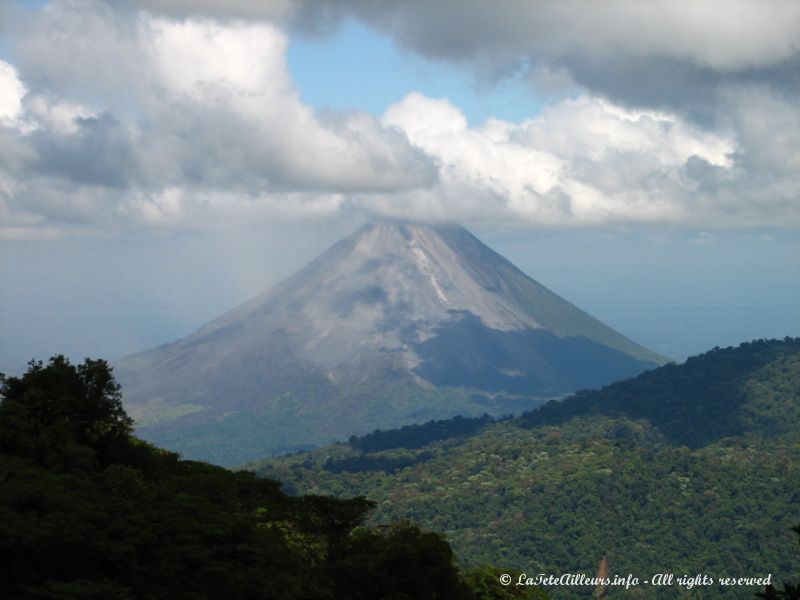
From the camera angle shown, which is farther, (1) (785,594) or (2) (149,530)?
(2) (149,530)

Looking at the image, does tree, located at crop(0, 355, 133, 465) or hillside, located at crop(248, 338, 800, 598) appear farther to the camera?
hillside, located at crop(248, 338, 800, 598)

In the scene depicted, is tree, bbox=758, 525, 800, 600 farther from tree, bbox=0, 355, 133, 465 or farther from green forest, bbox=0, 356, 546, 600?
tree, bbox=0, 355, 133, 465

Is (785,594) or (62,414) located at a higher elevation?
(62,414)

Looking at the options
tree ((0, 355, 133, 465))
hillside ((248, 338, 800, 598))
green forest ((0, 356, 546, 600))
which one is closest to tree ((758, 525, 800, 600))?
green forest ((0, 356, 546, 600))

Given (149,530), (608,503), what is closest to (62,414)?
(149,530)

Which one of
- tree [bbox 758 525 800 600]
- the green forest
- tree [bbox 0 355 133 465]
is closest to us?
tree [bbox 758 525 800 600]

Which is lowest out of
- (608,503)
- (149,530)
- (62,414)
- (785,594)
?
(608,503)

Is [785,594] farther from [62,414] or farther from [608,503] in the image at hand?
[608,503]

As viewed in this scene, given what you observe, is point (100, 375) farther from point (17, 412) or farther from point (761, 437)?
point (761, 437)

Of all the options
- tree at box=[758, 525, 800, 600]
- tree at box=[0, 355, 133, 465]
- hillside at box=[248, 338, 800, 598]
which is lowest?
hillside at box=[248, 338, 800, 598]

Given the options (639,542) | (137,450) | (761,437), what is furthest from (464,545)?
(137,450)
